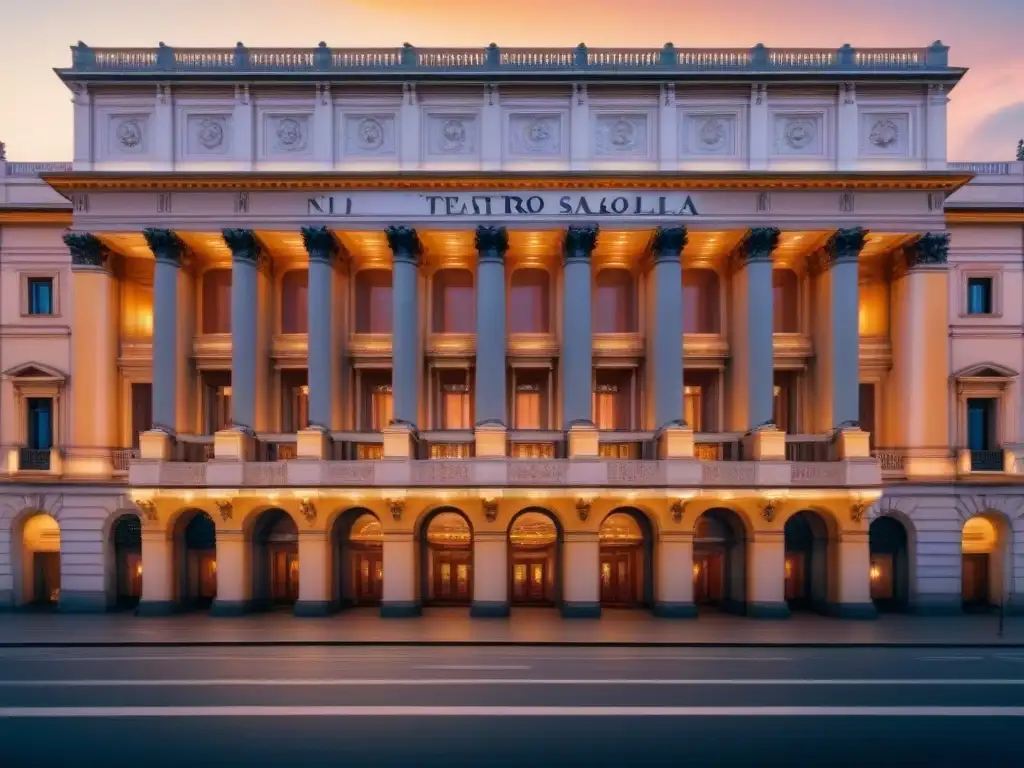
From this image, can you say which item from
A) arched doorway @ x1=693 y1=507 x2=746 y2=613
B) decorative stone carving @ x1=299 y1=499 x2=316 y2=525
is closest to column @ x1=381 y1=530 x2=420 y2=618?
decorative stone carving @ x1=299 y1=499 x2=316 y2=525

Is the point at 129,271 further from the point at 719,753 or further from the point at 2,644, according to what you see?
the point at 719,753

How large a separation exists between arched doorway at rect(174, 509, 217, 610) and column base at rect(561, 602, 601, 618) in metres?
14.9

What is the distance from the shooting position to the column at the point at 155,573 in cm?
2825

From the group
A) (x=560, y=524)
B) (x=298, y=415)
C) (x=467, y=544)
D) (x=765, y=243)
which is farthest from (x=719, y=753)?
(x=298, y=415)

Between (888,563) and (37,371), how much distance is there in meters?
38.0

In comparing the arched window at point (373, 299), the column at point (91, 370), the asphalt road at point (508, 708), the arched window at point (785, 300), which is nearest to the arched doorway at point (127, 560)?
the column at point (91, 370)

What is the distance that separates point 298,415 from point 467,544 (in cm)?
962

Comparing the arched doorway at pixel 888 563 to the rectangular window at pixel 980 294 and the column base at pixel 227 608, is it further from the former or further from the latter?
the column base at pixel 227 608

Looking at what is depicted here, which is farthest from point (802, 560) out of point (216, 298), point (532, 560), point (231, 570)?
point (216, 298)

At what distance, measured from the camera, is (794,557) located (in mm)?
30828

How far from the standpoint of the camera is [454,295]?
3209 centimetres

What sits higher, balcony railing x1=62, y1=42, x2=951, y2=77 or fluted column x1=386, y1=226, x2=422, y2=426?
→ balcony railing x1=62, y1=42, x2=951, y2=77

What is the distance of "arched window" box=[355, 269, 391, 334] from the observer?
32.0 metres

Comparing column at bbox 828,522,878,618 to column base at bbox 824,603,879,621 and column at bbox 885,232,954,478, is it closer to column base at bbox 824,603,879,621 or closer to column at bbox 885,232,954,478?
column base at bbox 824,603,879,621
